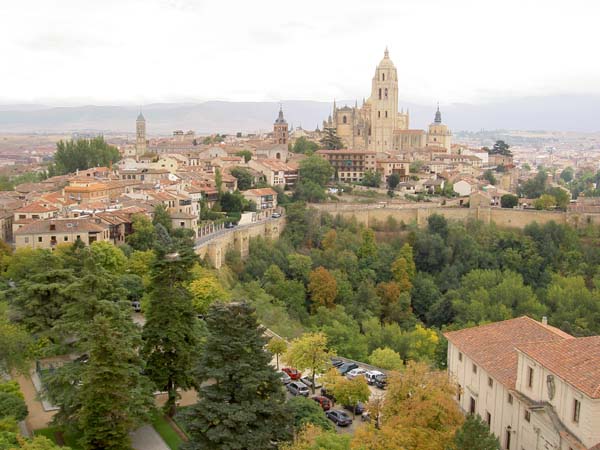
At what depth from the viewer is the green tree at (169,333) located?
22297 mm

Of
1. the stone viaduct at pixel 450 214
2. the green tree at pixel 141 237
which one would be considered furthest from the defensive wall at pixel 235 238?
the green tree at pixel 141 237

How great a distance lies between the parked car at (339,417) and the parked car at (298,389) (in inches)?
65.4

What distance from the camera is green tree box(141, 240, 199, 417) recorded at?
878 inches

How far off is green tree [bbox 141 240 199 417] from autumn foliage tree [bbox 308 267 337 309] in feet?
75.7

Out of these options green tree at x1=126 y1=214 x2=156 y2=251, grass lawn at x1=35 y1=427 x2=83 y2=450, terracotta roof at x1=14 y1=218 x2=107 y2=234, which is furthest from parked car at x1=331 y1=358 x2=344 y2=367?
terracotta roof at x1=14 y1=218 x2=107 y2=234

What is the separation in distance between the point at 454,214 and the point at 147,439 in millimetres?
45109

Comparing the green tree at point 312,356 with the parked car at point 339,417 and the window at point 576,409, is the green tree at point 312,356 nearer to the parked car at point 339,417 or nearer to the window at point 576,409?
the parked car at point 339,417

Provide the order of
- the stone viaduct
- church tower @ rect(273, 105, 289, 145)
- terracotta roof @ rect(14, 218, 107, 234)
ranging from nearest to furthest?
terracotta roof @ rect(14, 218, 107, 234) → the stone viaduct → church tower @ rect(273, 105, 289, 145)

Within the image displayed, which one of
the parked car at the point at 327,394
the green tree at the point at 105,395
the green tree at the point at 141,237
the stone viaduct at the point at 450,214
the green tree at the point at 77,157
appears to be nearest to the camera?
the green tree at the point at 105,395

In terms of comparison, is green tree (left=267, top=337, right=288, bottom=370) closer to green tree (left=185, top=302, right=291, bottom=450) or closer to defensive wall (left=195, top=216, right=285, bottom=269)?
green tree (left=185, top=302, right=291, bottom=450)

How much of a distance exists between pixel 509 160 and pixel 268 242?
67423 mm

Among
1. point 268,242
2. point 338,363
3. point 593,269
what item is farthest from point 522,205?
point 338,363

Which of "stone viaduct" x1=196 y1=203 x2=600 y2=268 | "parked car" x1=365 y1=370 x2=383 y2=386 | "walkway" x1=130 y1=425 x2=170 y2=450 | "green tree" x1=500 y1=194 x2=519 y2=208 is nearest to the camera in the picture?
"walkway" x1=130 y1=425 x2=170 y2=450

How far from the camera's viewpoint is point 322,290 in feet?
150
